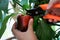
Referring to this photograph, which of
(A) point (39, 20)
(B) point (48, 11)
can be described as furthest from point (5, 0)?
(B) point (48, 11)

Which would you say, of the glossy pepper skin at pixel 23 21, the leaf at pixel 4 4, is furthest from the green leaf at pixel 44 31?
the leaf at pixel 4 4

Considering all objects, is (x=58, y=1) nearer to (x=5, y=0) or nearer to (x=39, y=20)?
(x=39, y=20)

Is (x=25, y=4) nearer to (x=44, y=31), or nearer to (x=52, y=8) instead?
(x=44, y=31)

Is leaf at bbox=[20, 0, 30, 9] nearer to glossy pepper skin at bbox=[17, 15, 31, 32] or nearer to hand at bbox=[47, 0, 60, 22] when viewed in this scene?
glossy pepper skin at bbox=[17, 15, 31, 32]

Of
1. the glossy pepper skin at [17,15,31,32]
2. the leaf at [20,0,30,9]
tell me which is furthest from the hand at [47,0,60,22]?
the leaf at [20,0,30,9]

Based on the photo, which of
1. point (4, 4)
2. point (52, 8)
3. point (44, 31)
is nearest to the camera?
point (52, 8)

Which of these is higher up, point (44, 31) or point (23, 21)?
point (23, 21)

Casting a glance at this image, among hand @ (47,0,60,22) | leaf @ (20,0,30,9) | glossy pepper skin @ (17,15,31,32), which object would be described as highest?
hand @ (47,0,60,22)

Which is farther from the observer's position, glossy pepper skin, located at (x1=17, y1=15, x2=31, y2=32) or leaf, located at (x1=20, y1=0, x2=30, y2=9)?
leaf, located at (x1=20, y1=0, x2=30, y2=9)

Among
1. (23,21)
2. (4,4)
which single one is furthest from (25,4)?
(23,21)

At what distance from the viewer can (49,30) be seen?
3.21 ft

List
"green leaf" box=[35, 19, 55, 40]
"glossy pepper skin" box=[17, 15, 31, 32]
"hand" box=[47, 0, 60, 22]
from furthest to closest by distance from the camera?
"green leaf" box=[35, 19, 55, 40]
"glossy pepper skin" box=[17, 15, 31, 32]
"hand" box=[47, 0, 60, 22]

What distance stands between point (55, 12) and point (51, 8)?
3 cm

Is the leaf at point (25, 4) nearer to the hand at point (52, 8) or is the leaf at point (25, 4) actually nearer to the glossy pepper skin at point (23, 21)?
the glossy pepper skin at point (23, 21)
